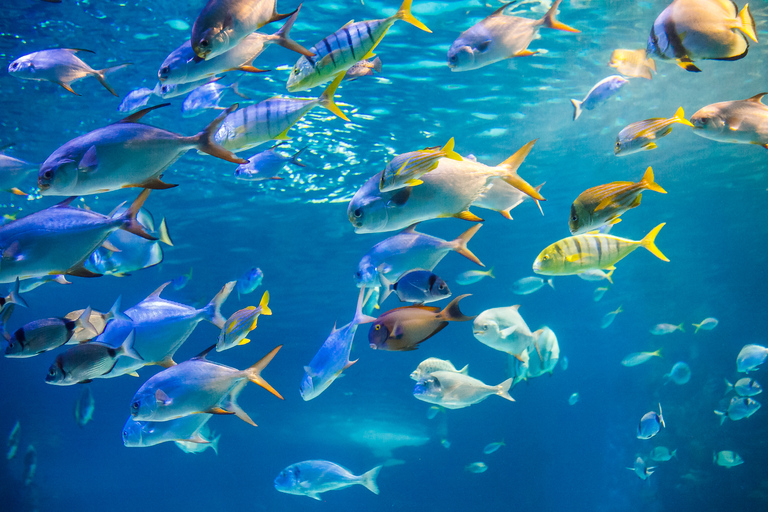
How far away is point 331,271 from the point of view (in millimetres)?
23969

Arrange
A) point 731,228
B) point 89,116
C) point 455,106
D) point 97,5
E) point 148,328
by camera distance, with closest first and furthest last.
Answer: point 148,328
point 97,5
point 89,116
point 455,106
point 731,228

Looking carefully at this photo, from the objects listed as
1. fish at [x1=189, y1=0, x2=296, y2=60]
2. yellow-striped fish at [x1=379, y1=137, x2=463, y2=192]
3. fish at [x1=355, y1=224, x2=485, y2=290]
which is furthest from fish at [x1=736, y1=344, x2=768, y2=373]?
fish at [x1=189, y1=0, x2=296, y2=60]

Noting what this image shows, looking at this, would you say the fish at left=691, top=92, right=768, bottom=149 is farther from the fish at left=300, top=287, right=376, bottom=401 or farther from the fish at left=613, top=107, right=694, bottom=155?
the fish at left=300, top=287, right=376, bottom=401

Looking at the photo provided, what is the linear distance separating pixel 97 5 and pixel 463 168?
30.7 ft

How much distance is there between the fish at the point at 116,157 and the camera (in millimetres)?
2387

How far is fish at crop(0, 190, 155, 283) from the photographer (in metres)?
2.62

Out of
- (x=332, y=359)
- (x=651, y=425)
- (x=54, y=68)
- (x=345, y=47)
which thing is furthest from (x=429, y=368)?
(x=54, y=68)

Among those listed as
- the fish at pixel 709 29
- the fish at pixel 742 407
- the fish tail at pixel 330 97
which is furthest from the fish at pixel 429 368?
the fish at pixel 742 407

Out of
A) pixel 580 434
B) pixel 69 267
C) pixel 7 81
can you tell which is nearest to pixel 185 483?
pixel 580 434

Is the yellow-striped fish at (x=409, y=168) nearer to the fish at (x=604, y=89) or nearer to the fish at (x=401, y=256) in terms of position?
the fish at (x=401, y=256)

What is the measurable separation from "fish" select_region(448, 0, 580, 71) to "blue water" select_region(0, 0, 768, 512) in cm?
607

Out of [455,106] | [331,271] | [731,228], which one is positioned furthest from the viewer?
[731,228]

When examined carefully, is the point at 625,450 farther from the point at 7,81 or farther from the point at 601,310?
the point at 7,81

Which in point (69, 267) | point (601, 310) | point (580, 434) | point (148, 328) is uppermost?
point (69, 267)
